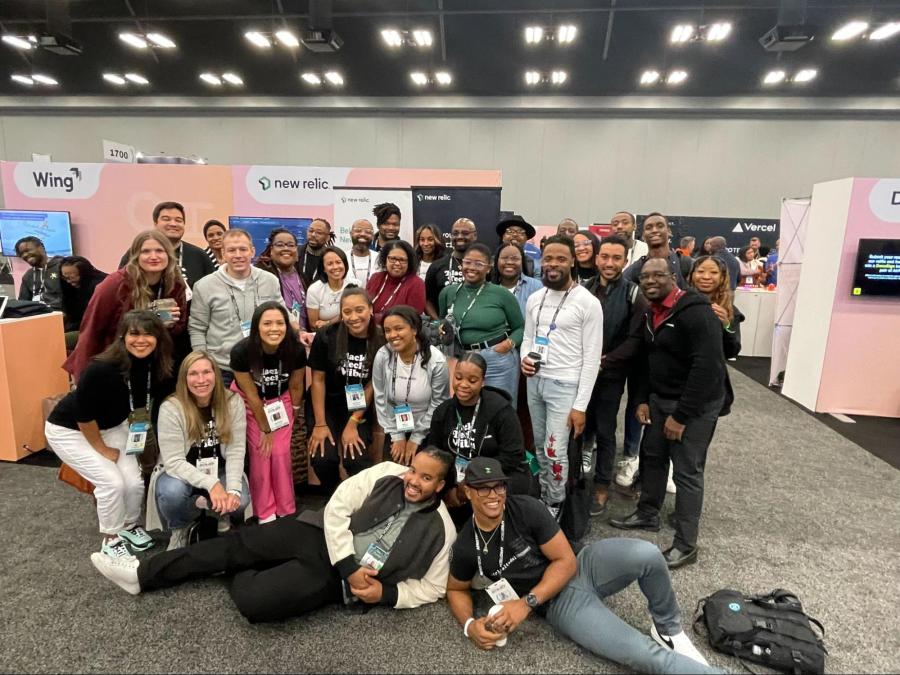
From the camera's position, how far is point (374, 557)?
204cm

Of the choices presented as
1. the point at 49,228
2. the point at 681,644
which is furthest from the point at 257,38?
the point at 681,644

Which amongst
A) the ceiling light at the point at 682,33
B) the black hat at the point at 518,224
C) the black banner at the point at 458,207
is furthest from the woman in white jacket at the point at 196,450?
the ceiling light at the point at 682,33

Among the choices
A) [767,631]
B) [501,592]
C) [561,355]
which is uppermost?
[561,355]

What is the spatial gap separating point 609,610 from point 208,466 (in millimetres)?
1968

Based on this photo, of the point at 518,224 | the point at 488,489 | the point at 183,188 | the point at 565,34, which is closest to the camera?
the point at 488,489

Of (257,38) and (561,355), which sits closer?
(561,355)

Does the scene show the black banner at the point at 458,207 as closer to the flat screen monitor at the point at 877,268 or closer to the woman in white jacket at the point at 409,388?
the woman in white jacket at the point at 409,388

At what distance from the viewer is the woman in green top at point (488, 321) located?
283cm

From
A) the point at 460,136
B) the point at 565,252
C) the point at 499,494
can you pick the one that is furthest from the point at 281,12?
the point at 499,494

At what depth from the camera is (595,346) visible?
100 inches

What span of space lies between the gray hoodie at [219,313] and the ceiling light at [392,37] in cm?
625

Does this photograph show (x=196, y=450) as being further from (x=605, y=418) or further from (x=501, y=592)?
(x=605, y=418)

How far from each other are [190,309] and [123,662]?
1696 millimetres

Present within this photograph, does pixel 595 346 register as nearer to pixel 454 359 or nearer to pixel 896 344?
pixel 454 359
